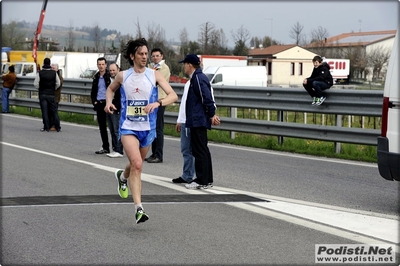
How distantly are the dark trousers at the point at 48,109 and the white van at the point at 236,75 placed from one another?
27854 millimetres

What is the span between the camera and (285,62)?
79.2 metres

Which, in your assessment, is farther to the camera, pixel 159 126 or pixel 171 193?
pixel 159 126

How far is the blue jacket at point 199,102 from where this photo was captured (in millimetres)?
10039

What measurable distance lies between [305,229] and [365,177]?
3.91 m

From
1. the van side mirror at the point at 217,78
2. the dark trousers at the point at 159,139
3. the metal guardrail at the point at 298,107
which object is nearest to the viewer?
the dark trousers at the point at 159,139

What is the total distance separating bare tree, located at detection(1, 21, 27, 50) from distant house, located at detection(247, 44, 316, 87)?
82.4ft

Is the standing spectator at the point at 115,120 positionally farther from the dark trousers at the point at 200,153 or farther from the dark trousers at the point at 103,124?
the dark trousers at the point at 200,153

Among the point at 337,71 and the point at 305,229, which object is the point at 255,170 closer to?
the point at 305,229

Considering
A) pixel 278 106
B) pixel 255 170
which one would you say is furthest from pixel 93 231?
pixel 278 106

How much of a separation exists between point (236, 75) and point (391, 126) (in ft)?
134

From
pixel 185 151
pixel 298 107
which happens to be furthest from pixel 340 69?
pixel 185 151

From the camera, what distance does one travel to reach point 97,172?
37.2ft

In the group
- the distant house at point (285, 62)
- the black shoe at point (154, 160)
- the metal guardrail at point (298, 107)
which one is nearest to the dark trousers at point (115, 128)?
the black shoe at point (154, 160)

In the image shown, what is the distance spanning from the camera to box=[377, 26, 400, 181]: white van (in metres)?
8.04
